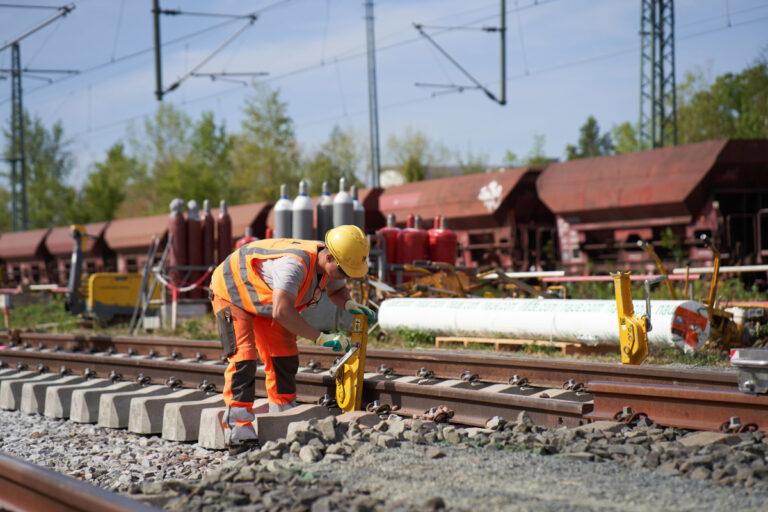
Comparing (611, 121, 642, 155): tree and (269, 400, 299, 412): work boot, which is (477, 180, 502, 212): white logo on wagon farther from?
(611, 121, 642, 155): tree

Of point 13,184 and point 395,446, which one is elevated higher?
point 13,184

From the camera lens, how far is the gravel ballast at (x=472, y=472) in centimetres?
355

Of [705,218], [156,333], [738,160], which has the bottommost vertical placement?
[156,333]

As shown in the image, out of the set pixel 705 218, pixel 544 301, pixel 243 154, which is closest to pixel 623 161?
pixel 705 218

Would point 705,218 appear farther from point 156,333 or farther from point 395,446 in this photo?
point 395,446

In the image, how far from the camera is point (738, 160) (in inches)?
551

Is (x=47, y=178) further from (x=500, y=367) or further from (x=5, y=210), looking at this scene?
(x=500, y=367)

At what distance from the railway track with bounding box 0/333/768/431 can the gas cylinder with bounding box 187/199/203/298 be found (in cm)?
485

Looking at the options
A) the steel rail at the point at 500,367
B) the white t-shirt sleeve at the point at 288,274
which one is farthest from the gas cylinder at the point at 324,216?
the white t-shirt sleeve at the point at 288,274

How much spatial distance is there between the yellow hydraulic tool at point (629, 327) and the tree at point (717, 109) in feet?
136

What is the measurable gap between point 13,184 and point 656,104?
2506cm

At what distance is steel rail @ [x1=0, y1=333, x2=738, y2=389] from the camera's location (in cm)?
606

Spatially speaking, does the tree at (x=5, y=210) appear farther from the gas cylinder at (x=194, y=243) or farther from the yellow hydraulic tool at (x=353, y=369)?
the yellow hydraulic tool at (x=353, y=369)

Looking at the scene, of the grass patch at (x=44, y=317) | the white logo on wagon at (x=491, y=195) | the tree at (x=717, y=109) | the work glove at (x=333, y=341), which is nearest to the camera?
the work glove at (x=333, y=341)
